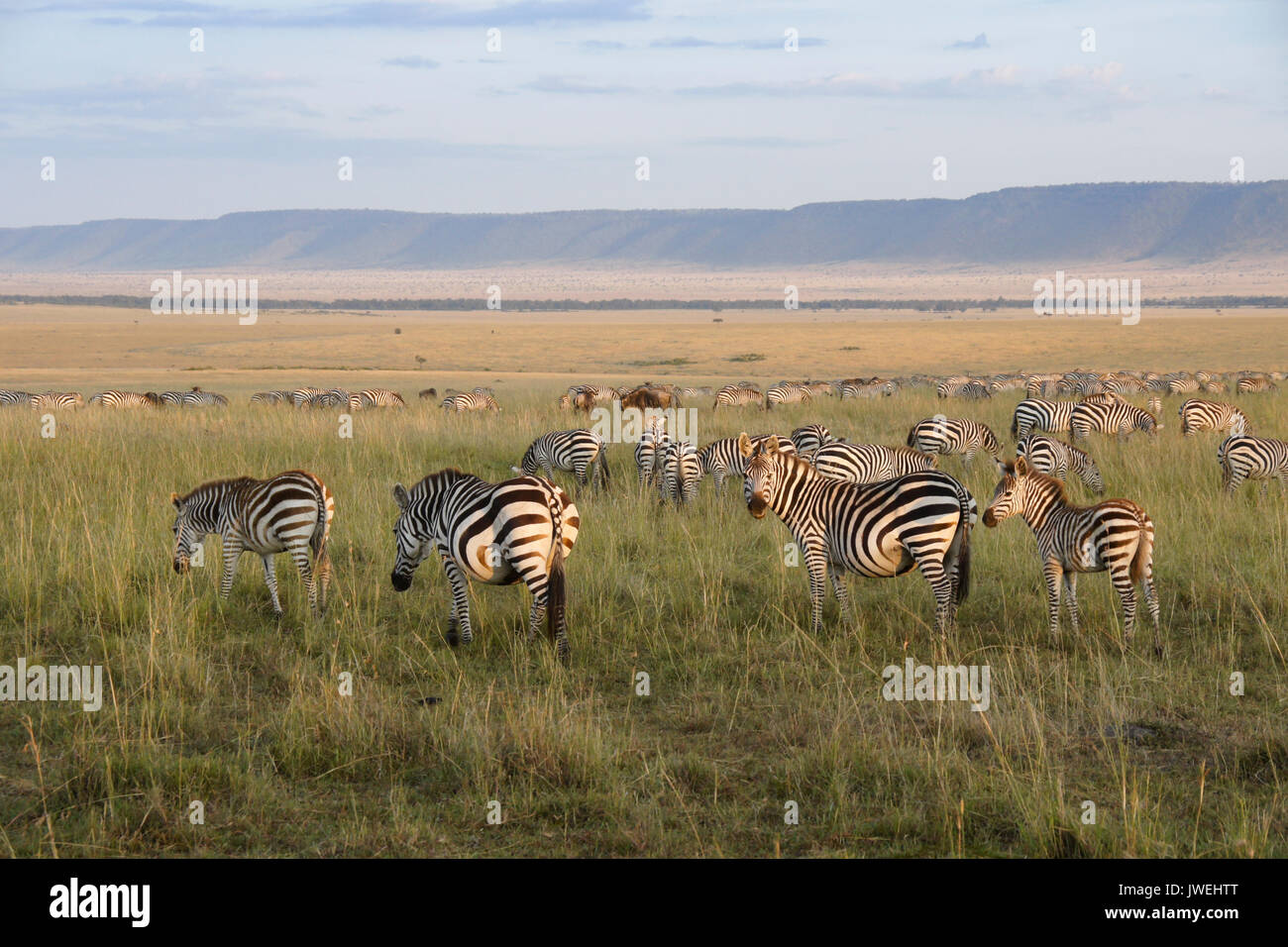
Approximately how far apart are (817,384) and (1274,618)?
2442 centimetres

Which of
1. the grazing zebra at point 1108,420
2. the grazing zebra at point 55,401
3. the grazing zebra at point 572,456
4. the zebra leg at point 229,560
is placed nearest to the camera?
the zebra leg at point 229,560

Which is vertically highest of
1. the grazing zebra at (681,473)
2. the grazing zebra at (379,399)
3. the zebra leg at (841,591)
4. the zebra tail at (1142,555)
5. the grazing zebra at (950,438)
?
the grazing zebra at (379,399)

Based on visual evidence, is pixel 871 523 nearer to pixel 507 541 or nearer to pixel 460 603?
pixel 507 541

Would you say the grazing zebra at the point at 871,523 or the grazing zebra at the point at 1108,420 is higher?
the grazing zebra at the point at 1108,420

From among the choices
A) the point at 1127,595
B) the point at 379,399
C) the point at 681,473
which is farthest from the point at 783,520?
the point at 379,399

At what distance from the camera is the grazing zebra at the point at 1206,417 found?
1903 centimetres

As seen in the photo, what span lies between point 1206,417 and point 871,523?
13325 mm

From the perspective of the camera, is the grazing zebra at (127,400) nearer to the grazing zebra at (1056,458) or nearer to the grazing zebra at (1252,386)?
the grazing zebra at (1056,458)

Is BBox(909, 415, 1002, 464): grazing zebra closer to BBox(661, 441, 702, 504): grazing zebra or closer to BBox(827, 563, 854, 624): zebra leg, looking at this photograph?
BBox(661, 441, 702, 504): grazing zebra

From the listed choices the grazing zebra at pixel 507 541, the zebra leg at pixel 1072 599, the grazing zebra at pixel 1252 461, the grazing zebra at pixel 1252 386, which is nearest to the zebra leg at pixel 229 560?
the grazing zebra at pixel 507 541

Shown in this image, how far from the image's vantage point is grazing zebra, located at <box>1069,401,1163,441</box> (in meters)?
19.5

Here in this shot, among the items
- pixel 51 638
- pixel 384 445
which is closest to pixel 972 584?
pixel 51 638

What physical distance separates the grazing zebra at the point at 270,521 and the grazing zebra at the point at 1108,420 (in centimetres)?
1445

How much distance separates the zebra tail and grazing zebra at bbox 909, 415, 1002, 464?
27.8 feet
